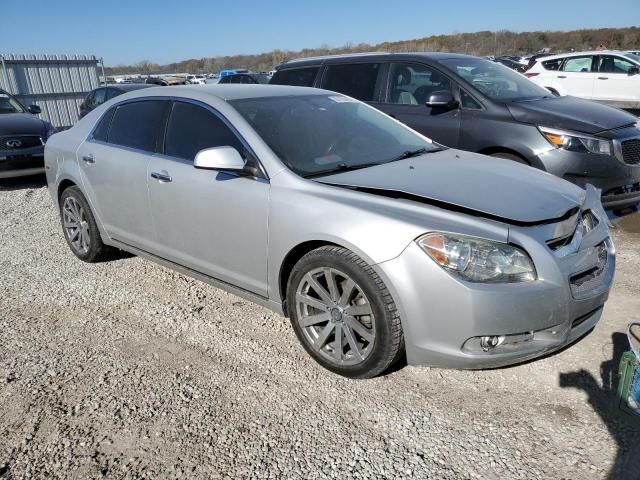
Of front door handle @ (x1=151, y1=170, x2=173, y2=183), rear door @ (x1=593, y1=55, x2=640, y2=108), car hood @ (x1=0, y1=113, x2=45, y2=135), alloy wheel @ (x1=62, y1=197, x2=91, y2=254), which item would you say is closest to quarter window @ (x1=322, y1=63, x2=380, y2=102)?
front door handle @ (x1=151, y1=170, x2=173, y2=183)

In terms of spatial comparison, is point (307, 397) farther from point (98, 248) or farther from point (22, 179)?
point (22, 179)

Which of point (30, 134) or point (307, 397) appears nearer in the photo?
point (307, 397)

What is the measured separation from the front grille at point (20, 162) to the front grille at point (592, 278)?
834 centimetres

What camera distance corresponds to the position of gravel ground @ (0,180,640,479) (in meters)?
2.33

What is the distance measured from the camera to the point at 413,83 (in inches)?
238

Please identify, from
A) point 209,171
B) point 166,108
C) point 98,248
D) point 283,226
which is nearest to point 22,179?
point 98,248

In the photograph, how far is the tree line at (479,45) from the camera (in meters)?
67.9

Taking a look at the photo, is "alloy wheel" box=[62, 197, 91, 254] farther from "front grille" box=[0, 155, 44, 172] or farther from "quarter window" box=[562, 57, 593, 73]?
"quarter window" box=[562, 57, 593, 73]

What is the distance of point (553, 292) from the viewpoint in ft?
8.20

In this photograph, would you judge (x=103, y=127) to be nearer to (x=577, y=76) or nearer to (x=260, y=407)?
(x=260, y=407)

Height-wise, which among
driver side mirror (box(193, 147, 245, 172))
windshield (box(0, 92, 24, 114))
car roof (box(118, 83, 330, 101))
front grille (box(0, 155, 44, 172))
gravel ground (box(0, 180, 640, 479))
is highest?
car roof (box(118, 83, 330, 101))

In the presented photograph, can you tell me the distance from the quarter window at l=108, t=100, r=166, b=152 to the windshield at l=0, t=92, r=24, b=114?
21.3 ft

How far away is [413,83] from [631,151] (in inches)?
93.9

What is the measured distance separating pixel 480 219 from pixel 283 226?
1.09m
